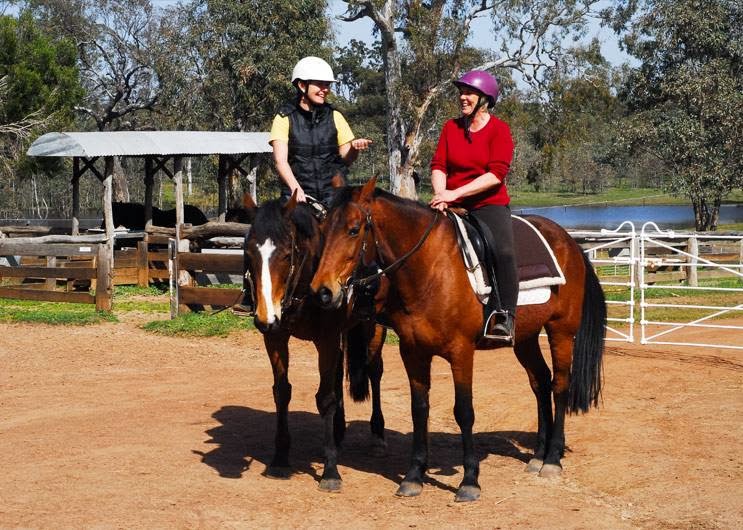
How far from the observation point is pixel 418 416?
20.8ft

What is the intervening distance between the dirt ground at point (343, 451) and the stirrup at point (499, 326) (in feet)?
3.44

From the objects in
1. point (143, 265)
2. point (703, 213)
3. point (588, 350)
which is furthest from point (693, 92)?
A: point (588, 350)

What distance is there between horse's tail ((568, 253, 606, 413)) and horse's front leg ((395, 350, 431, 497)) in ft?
5.44

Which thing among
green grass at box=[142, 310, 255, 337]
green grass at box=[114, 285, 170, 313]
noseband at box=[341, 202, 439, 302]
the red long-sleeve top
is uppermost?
the red long-sleeve top

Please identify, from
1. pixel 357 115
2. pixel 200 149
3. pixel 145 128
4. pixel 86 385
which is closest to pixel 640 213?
pixel 357 115

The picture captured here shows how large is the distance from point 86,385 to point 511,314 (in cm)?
586

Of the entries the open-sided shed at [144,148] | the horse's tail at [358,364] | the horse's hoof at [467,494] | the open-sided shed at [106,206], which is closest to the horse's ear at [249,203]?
the horse's tail at [358,364]

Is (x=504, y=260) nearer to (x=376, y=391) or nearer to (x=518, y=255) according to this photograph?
(x=518, y=255)

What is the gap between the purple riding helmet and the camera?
20.8ft

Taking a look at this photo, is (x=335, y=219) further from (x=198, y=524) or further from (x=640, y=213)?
(x=640, y=213)

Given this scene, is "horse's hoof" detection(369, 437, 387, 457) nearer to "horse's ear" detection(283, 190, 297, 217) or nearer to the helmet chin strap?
"horse's ear" detection(283, 190, 297, 217)

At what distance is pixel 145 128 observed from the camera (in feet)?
152

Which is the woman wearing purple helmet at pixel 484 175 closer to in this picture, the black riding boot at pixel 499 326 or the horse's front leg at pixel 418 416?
the black riding boot at pixel 499 326

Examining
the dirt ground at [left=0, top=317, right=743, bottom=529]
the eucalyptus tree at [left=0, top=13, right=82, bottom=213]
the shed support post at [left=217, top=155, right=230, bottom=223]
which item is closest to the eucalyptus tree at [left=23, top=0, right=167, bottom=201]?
the eucalyptus tree at [left=0, top=13, right=82, bottom=213]
